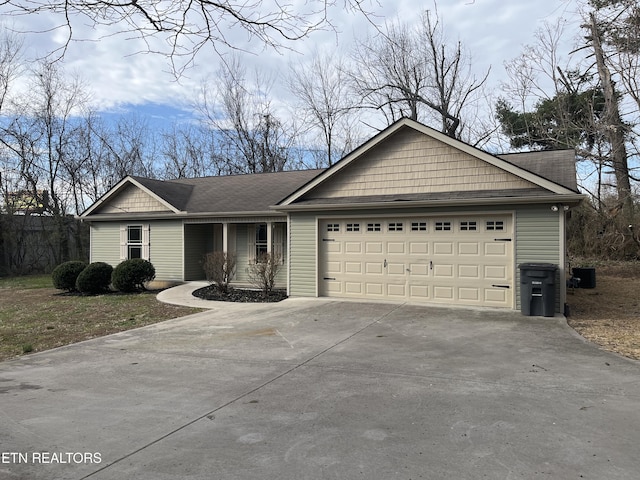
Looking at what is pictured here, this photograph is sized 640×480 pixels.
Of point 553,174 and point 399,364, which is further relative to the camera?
point 553,174

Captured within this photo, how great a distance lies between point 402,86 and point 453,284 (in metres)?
19.3

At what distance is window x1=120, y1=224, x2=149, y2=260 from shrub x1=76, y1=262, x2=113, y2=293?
235cm

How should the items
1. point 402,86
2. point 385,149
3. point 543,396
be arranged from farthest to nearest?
point 402,86 → point 385,149 → point 543,396

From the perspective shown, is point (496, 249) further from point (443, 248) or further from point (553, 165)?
point (553, 165)

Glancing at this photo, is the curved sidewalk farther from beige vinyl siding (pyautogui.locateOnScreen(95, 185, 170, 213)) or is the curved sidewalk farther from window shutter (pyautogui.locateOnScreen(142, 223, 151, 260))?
beige vinyl siding (pyautogui.locateOnScreen(95, 185, 170, 213))

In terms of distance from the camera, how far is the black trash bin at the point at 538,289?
9140 millimetres

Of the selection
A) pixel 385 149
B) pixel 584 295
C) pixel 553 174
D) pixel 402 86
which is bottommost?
pixel 584 295

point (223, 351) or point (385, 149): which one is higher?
point (385, 149)

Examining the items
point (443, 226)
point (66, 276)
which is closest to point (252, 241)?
point (66, 276)

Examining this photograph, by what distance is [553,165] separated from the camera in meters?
11.5

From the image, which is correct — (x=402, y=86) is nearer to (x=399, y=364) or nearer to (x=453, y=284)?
(x=453, y=284)

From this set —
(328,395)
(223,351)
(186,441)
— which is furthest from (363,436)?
(223,351)

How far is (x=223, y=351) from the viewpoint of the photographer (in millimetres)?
6746

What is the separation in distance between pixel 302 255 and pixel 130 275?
5.95m
